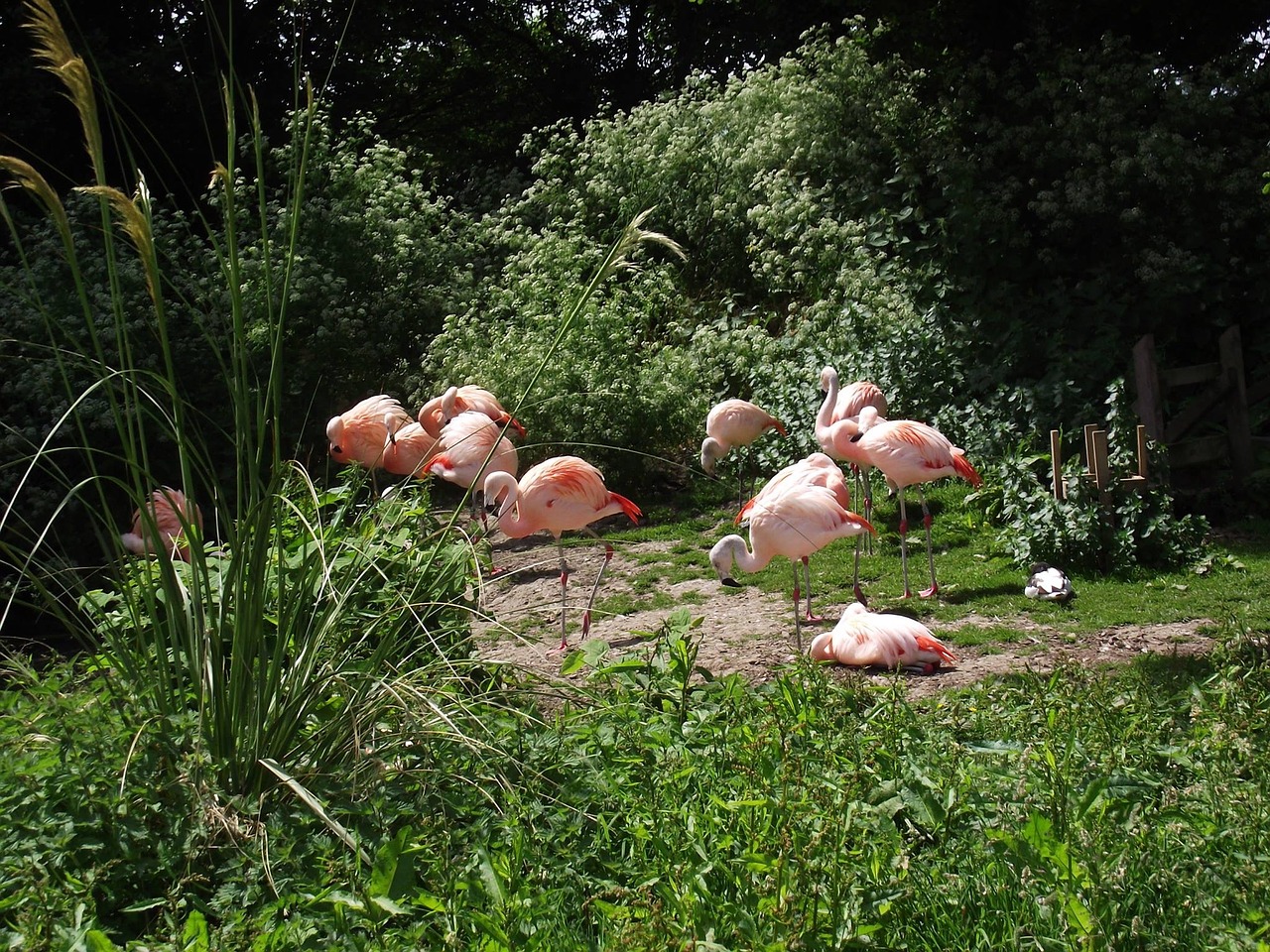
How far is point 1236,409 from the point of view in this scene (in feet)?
25.7

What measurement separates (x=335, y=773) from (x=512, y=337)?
682cm

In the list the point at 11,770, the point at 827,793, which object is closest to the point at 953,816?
the point at 827,793

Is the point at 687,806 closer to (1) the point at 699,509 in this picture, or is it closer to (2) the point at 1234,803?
(2) the point at 1234,803

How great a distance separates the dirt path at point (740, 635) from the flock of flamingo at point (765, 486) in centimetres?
14

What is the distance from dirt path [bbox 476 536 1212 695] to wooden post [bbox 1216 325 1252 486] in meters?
2.86

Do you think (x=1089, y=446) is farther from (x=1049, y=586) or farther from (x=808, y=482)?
(x=808, y=482)

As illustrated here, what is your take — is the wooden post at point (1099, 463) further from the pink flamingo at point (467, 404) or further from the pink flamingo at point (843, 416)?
the pink flamingo at point (467, 404)

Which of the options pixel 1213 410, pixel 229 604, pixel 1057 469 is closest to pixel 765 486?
pixel 1057 469

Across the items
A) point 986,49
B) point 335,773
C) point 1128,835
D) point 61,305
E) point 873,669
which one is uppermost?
point 986,49

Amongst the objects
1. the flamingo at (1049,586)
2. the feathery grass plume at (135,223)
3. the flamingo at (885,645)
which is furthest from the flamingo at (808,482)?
the feathery grass plume at (135,223)

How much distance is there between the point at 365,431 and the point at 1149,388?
16.9ft

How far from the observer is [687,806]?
8.91ft

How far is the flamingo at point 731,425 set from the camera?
7.89m

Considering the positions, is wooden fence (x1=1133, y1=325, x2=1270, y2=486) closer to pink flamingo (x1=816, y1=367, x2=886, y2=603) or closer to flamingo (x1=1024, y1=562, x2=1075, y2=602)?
pink flamingo (x1=816, y1=367, x2=886, y2=603)
